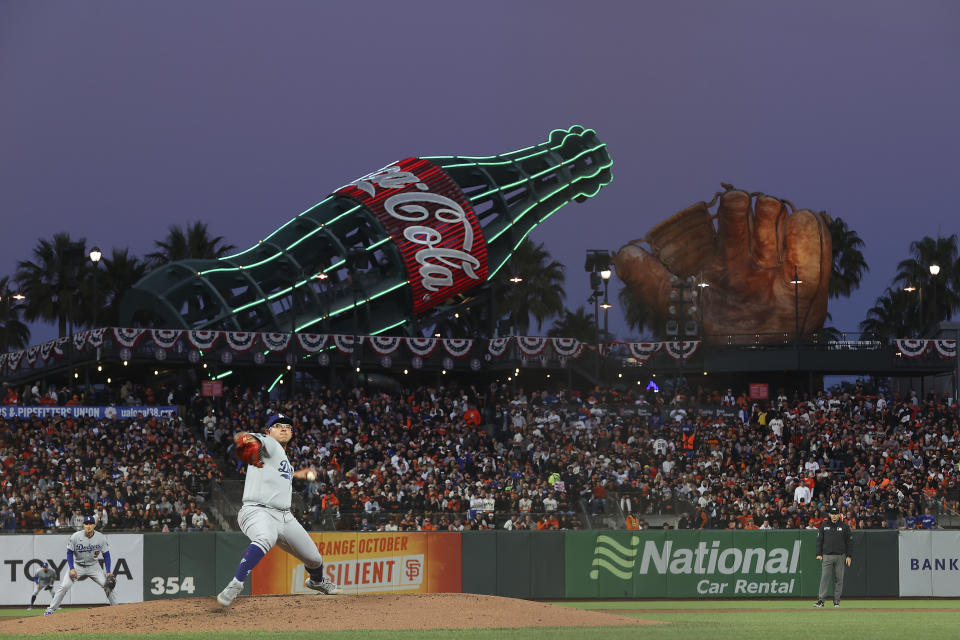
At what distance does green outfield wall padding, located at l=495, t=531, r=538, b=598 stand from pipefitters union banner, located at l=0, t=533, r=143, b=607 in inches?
309

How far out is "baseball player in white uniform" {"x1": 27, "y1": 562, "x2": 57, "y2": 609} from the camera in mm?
24688

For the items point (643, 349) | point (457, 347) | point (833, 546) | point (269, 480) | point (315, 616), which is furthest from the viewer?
point (457, 347)

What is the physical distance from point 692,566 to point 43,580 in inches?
551

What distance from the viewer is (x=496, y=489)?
115 feet

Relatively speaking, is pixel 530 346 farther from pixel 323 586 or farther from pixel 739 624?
pixel 323 586

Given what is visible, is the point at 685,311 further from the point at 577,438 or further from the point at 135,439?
the point at 135,439

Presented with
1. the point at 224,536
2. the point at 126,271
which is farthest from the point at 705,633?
the point at 126,271

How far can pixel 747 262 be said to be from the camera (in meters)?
57.9

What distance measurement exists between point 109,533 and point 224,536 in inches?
95.7

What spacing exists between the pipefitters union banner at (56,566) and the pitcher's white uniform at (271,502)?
12162mm

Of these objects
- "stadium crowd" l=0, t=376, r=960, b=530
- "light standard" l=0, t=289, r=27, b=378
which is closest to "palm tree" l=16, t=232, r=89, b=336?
"light standard" l=0, t=289, r=27, b=378

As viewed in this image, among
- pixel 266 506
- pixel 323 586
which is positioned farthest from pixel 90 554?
pixel 266 506

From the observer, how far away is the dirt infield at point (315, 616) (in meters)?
14.4

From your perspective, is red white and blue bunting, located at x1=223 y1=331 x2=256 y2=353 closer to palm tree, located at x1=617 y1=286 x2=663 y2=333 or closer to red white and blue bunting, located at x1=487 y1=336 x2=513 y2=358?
red white and blue bunting, located at x1=487 y1=336 x2=513 y2=358
